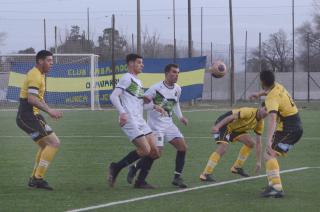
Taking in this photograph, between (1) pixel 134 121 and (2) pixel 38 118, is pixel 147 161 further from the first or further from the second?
(2) pixel 38 118

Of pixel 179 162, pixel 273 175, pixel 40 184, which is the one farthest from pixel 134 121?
pixel 273 175

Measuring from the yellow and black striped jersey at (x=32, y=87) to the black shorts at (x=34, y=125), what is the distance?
9cm

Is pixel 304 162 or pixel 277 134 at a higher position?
pixel 277 134

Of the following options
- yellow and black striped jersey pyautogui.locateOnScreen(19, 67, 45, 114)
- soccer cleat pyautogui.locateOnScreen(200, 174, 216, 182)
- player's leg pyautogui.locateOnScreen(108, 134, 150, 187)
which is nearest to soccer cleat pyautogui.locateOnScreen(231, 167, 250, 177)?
soccer cleat pyautogui.locateOnScreen(200, 174, 216, 182)

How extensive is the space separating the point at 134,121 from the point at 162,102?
3.09 feet

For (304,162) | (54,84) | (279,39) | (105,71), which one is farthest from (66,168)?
(279,39)

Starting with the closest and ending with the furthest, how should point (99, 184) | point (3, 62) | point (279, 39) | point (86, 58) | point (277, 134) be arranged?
point (277, 134)
point (99, 184)
point (3, 62)
point (86, 58)
point (279, 39)

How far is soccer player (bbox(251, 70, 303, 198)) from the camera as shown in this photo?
31.7 ft

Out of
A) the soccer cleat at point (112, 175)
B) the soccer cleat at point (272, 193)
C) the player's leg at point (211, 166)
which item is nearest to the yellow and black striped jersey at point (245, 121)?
the player's leg at point (211, 166)

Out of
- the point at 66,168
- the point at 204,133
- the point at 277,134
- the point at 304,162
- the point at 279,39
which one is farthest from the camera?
the point at 279,39

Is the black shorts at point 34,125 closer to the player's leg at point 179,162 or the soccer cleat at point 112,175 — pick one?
the soccer cleat at point 112,175

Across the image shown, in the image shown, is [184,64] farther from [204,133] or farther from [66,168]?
[66,168]

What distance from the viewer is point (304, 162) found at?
14172 mm

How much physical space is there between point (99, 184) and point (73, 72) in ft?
96.0
